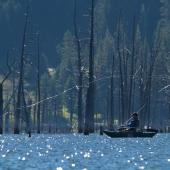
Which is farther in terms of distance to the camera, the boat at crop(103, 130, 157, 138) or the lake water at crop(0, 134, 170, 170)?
the boat at crop(103, 130, 157, 138)

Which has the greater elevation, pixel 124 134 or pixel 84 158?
pixel 124 134

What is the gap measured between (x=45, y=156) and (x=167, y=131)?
105685 mm

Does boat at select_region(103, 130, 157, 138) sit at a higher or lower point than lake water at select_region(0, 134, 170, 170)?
higher

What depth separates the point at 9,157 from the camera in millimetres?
76500

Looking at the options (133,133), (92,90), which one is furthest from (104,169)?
(92,90)

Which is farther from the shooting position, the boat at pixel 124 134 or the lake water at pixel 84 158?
the boat at pixel 124 134

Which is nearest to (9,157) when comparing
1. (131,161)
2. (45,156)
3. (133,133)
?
(45,156)

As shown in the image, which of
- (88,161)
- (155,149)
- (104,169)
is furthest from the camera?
(155,149)

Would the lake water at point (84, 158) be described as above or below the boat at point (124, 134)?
below

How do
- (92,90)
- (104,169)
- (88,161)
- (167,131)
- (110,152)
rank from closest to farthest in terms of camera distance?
(104,169), (88,161), (110,152), (92,90), (167,131)

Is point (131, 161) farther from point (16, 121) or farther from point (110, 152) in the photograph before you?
point (16, 121)

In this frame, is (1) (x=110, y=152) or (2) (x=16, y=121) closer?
(1) (x=110, y=152)

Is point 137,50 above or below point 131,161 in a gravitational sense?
above

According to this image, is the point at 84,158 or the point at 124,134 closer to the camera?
the point at 84,158
